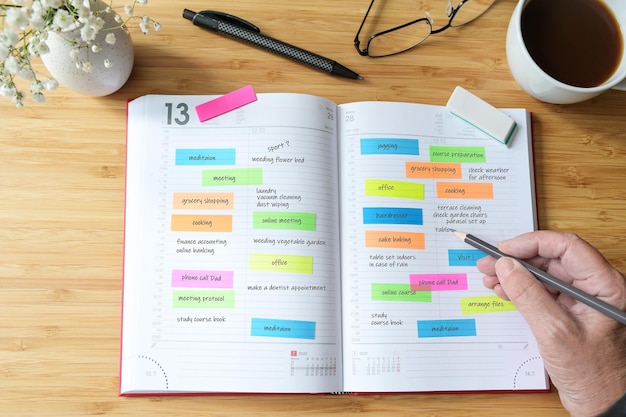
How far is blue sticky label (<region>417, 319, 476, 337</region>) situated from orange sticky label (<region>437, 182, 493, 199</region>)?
0.18 metres

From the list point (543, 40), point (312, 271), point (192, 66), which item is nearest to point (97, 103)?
point (192, 66)

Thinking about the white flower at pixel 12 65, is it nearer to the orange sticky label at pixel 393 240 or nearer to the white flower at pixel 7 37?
the white flower at pixel 7 37

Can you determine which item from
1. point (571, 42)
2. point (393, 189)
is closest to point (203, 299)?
point (393, 189)

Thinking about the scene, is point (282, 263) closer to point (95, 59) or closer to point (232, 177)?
point (232, 177)

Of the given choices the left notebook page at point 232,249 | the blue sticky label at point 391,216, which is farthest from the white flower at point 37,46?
the blue sticky label at point 391,216

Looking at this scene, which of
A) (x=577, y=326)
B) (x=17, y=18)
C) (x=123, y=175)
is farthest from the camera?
(x=123, y=175)

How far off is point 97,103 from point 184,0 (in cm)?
21

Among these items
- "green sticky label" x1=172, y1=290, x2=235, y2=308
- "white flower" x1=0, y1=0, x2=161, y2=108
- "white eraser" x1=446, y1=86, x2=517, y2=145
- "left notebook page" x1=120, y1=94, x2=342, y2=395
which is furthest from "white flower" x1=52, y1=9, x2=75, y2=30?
"white eraser" x1=446, y1=86, x2=517, y2=145

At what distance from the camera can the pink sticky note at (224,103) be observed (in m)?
0.77

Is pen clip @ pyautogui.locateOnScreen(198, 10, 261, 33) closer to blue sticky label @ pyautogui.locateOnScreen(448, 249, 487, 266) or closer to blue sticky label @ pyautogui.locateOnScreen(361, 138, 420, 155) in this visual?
blue sticky label @ pyautogui.locateOnScreen(361, 138, 420, 155)

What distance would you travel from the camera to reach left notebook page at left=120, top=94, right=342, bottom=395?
0.70 meters

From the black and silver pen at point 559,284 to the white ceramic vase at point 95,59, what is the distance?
20.7 inches

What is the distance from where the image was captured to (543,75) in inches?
28.2

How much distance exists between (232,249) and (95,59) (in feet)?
1.01
